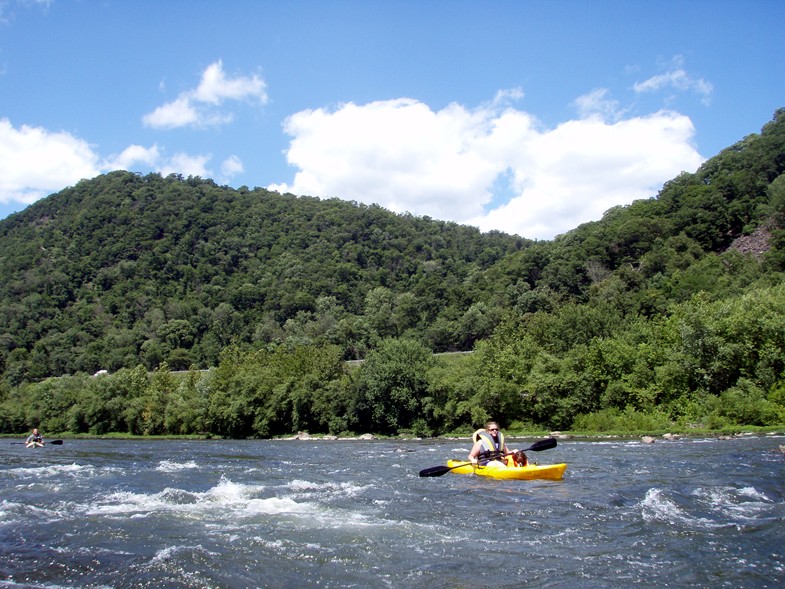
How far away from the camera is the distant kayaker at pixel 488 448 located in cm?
2052

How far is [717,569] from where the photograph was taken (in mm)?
9977

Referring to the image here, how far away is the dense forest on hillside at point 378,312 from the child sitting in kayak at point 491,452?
24.0 m

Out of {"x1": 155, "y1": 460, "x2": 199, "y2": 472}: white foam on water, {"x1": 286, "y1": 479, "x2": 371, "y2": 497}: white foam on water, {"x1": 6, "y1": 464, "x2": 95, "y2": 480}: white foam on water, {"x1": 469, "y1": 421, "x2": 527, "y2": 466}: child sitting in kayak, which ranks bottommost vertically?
{"x1": 155, "y1": 460, "x2": 199, "y2": 472}: white foam on water

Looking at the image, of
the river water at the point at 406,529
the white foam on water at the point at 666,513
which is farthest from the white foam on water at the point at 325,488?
the white foam on water at the point at 666,513

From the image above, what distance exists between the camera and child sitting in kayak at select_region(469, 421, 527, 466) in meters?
20.4

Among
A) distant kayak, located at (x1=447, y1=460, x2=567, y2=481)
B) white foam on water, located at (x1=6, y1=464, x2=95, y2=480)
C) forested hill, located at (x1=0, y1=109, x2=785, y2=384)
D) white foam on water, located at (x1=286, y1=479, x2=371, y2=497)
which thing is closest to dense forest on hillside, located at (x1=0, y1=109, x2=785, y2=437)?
forested hill, located at (x1=0, y1=109, x2=785, y2=384)

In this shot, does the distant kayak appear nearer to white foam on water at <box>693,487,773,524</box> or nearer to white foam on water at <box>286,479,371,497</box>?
white foam on water at <box>286,479,371,497</box>

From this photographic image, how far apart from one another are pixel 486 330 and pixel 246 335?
2028 inches

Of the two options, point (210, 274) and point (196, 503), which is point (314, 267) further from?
point (196, 503)

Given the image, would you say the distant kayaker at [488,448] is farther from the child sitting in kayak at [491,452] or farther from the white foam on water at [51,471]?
the white foam on water at [51,471]

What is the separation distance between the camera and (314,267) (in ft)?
482

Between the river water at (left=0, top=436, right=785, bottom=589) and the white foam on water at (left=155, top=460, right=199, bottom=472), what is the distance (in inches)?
135

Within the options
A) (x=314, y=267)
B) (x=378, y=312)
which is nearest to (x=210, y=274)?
(x=314, y=267)

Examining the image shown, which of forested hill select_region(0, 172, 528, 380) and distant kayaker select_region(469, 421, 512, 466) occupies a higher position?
forested hill select_region(0, 172, 528, 380)
